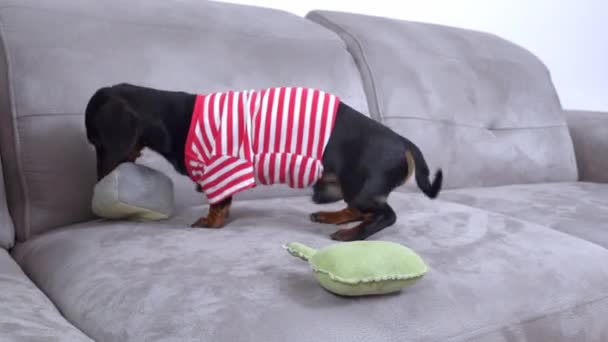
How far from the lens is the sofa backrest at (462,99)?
5.47 ft

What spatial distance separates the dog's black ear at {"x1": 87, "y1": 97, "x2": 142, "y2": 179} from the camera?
1142 millimetres

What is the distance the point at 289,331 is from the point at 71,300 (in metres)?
0.35

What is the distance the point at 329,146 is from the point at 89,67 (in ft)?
1.80

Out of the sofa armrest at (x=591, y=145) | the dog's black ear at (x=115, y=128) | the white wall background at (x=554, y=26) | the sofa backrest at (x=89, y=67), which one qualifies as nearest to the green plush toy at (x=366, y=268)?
the dog's black ear at (x=115, y=128)

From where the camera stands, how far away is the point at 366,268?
2.45 feet

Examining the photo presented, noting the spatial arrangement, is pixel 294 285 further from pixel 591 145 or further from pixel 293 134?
pixel 591 145

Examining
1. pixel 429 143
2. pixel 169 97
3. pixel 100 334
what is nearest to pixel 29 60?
pixel 169 97

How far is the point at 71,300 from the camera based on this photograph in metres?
0.85

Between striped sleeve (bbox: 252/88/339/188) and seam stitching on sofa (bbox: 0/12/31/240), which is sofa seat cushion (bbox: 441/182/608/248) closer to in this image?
striped sleeve (bbox: 252/88/339/188)

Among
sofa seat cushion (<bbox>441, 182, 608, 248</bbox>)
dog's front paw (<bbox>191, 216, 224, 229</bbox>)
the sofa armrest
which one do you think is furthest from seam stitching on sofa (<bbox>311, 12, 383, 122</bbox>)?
the sofa armrest

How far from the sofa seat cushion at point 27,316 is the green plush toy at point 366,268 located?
30 centimetres

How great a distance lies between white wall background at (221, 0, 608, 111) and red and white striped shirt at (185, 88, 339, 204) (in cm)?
A: 118

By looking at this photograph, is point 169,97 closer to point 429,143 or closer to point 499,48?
point 429,143

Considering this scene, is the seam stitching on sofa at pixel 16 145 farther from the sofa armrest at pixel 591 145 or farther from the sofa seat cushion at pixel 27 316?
the sofa armrest at pixel 591 145
